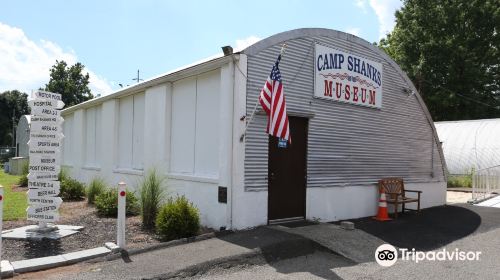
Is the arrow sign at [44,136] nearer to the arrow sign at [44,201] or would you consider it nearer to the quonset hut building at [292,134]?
the arrow sign at [44,201]

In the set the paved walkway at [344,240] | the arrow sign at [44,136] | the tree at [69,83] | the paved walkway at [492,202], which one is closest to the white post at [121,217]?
the arrow sign at [44,136]

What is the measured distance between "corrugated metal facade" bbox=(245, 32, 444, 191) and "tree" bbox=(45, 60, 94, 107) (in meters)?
44.5

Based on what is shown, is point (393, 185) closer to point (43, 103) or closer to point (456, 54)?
point (43, 103)

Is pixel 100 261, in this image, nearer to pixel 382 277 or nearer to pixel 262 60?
pixel 382 277

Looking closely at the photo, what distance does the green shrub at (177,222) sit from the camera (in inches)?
334

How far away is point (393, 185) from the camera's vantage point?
1297 cm

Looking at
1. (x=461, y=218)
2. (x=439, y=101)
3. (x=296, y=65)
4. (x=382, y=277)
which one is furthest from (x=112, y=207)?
(x=439, y=101)

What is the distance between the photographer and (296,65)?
34.3 ft

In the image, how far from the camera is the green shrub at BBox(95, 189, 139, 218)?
11.2 meters

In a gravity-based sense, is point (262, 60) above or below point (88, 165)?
above

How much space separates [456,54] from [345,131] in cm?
2582

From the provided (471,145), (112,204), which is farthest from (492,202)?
(112,204)

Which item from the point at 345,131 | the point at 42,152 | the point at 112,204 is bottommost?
the point at 112,204

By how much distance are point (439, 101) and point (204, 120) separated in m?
28.9
